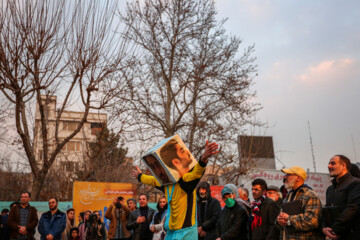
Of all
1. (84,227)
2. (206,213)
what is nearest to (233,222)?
(206,213)

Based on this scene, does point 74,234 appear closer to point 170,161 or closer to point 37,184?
point 37,184

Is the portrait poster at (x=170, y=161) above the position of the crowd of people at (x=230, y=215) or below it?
above

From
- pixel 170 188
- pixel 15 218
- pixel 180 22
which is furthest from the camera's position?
pixel 180 22

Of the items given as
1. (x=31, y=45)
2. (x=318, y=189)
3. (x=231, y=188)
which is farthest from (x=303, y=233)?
(x=318, y=189)

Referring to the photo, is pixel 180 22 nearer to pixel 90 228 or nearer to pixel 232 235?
pixel 90 228

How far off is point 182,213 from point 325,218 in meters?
1.94

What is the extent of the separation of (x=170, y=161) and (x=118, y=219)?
483cm

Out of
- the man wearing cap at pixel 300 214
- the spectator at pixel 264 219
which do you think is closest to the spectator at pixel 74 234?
the spectator at pixel 264 219

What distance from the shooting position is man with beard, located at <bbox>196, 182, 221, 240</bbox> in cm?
773

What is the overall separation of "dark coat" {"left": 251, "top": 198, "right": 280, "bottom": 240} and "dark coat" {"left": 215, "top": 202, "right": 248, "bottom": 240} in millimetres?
477

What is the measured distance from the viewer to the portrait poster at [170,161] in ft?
16.9

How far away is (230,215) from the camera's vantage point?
7.00 m

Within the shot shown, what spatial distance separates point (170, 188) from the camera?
17.3 ft

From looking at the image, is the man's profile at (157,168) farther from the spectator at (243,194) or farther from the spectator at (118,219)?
the spectator at (118,219)
